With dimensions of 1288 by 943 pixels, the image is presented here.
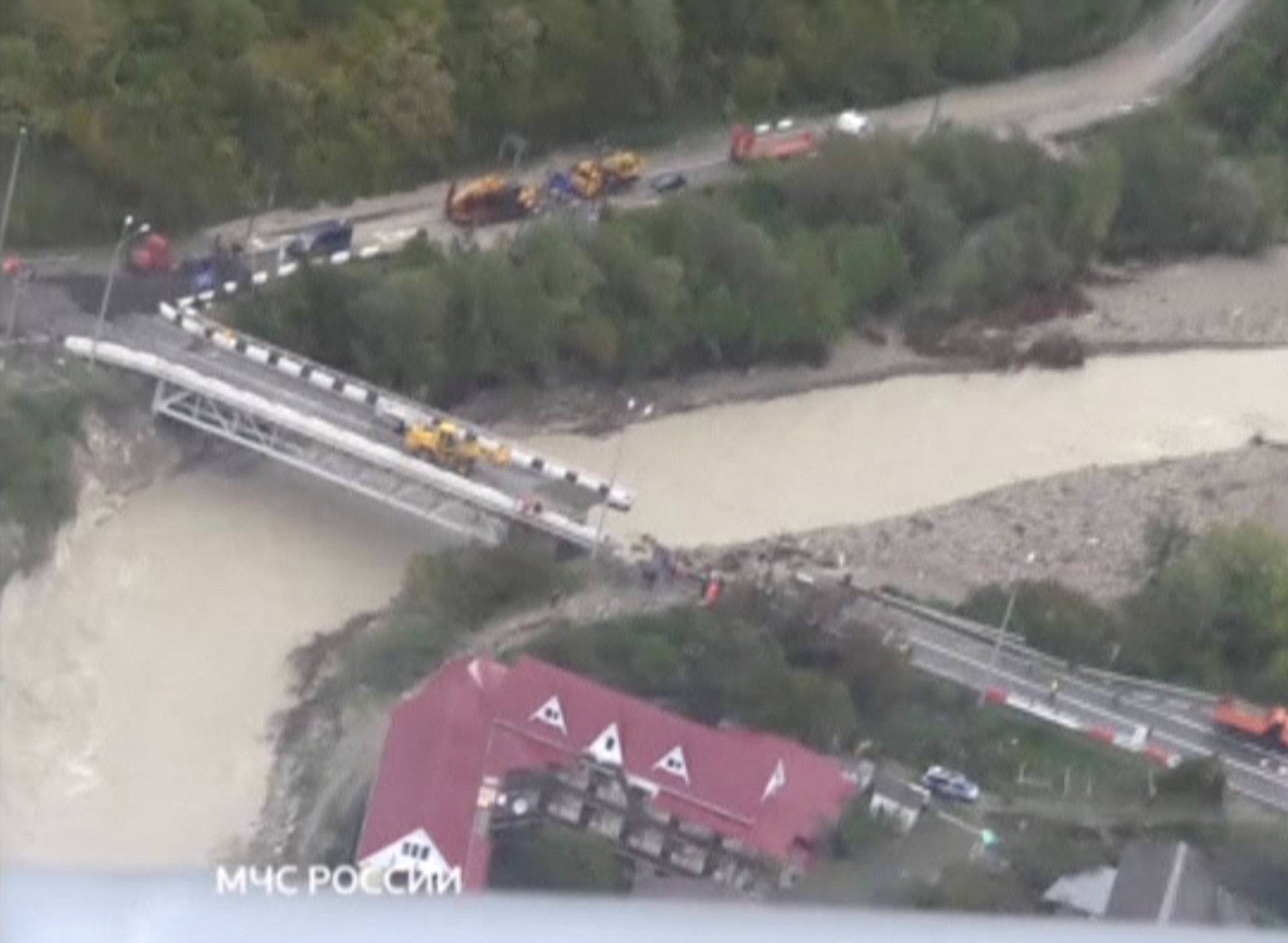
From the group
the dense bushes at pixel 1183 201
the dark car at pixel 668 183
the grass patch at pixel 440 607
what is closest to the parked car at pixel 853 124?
the dark car at pixel 668 183

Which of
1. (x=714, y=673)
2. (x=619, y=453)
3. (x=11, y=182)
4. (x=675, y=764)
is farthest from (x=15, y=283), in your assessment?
(x=675, y=764)

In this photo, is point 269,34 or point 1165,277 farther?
point 1165,277

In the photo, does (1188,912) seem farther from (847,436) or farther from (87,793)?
(847,436)

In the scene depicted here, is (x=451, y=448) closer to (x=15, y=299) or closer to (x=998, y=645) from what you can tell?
(x=15, y=299)

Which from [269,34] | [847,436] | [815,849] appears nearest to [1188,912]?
[815,849]

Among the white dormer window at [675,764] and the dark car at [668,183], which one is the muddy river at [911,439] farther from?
the white dormer window at [675,764]
